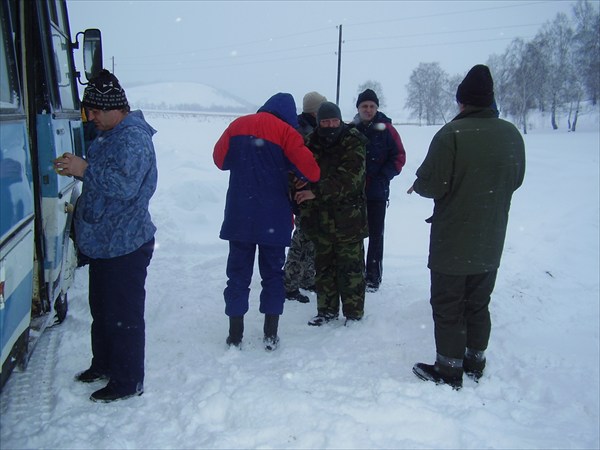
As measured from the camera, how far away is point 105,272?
2.75m

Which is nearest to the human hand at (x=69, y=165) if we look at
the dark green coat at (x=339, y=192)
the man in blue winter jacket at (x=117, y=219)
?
the man in blue winter jacket at (x=117, y=219)

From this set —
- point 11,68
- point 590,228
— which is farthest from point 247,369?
point 590,228

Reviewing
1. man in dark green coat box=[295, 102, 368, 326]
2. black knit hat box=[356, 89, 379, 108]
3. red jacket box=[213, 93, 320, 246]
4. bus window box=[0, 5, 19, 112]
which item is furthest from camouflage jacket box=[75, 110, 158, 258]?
black knit hat box=[356, 89, 379, 108]

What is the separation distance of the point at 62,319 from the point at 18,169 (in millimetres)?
2155

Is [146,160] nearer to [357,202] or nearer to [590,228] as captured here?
[357,202]

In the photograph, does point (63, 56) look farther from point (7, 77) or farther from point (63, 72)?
point (7, 77)

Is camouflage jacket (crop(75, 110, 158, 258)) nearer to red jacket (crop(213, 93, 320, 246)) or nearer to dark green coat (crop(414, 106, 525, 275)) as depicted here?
red jacket (crop(213, 93, 320, 246))

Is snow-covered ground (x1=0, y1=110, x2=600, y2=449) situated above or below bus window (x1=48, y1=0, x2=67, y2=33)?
below

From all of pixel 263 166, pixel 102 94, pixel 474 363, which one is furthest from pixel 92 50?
pixel 474 363

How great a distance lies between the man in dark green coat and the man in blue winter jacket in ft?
4.77

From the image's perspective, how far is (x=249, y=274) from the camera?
358 cm

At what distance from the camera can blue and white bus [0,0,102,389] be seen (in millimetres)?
2105

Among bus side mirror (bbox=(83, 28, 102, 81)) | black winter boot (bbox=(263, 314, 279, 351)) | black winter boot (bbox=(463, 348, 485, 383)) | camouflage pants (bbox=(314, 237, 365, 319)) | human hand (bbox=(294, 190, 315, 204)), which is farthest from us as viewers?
bus side mirror (bbox=(83, 28, 102, 81))

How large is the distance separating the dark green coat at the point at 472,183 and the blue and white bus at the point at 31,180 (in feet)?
7.55
